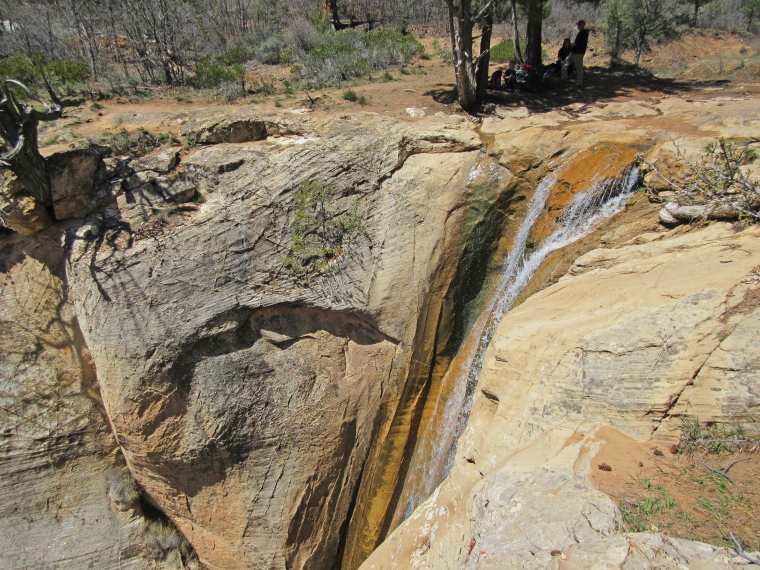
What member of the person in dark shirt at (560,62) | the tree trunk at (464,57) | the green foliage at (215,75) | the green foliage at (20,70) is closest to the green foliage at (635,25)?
the person in dark shirt at (560,62)

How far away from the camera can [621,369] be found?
3930 millimetres

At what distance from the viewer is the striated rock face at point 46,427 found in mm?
6082

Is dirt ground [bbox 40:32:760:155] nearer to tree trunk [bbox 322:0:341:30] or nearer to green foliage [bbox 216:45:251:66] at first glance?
green foliage [bbox 216:45:251:66]

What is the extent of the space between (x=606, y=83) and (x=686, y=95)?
1792mm

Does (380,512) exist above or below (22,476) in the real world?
below

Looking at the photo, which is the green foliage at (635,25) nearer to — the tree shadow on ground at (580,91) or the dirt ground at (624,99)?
the dirt ground at (624,99)

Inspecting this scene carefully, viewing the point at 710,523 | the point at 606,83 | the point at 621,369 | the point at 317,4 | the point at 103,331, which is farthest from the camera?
the point at 317,4

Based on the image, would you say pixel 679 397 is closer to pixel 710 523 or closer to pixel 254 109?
pixel 710 523

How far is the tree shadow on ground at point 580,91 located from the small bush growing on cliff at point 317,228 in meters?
3.53

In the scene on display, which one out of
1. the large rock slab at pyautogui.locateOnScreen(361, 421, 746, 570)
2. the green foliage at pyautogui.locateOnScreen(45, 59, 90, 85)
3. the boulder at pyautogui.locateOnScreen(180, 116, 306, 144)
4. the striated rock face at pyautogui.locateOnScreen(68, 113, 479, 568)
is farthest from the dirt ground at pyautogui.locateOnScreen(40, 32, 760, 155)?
the large rock slab at pyautogui.locateOnScreen(361, 421, 746, 570)

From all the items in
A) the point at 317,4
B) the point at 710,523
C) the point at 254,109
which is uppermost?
the point at 317,4

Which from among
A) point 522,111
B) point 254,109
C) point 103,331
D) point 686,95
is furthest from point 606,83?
point 103,331

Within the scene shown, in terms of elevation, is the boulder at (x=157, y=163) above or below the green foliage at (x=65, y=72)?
below

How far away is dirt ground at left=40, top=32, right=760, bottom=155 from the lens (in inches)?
311
